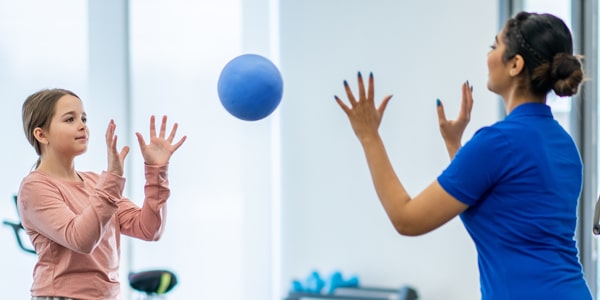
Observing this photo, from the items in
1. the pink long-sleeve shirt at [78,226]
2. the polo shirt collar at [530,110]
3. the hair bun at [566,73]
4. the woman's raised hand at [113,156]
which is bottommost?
the pink long-sleeve shirt at [78,226]

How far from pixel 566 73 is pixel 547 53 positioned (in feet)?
0.18

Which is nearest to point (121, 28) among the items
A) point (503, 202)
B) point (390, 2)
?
point (390, 2)

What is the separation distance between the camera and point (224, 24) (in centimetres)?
399

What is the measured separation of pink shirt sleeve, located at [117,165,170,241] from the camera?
6.38 ft

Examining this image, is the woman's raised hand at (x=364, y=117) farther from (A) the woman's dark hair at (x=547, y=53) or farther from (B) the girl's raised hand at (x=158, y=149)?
(B) the girl's raised hand at (x=158, y=149)

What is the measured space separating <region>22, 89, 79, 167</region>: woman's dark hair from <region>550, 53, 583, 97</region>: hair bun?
4.11ft

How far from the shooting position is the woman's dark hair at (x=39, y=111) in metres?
1.89

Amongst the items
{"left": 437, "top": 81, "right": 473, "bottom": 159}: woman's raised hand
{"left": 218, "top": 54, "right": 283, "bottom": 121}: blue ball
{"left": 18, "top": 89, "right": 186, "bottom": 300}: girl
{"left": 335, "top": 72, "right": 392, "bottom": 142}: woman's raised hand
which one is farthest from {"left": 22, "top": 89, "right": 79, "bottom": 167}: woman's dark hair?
{"left": 437, "top": 81, "right": 473, "bottom": 159}: woman's raised hand

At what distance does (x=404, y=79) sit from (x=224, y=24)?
3.46ft

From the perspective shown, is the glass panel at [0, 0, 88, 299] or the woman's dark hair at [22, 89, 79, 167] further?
the glass panel at [0, 0, 88, 299]

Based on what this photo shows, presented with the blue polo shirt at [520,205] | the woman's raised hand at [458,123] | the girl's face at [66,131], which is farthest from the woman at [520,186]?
the girl's face at [66,131]

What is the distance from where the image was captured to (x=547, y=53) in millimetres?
1448

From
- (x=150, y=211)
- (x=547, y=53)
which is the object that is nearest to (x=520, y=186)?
(x=547, y=53)

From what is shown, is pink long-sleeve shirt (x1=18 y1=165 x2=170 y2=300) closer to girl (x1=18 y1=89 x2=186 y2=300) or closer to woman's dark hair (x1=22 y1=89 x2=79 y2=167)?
girl (x1=18 y1=89 x2=186 y2=300)
